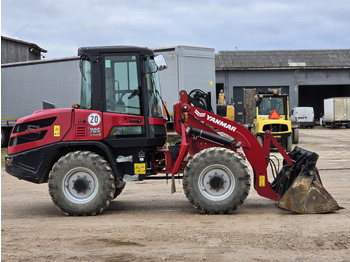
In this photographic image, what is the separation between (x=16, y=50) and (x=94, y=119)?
33169mm

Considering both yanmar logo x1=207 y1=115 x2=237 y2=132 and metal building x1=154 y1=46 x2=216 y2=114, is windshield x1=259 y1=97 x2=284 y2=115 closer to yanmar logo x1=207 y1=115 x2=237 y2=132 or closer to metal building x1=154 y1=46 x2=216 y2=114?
metal building x1=154 y1=46 x2=216 y2=114

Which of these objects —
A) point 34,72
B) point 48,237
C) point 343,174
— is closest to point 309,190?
point 48,237

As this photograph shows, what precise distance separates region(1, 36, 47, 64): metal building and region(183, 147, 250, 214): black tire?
31.5 meters

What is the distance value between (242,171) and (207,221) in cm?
99

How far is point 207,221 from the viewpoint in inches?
294

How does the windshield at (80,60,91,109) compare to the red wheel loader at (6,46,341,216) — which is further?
the windshield at (80,60,91,109)

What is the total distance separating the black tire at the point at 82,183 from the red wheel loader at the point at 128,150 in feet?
0.05

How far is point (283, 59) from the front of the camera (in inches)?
1769

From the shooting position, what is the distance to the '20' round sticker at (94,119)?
803 centimetres

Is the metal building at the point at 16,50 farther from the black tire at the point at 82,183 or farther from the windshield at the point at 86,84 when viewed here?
the black tire at the point at 82,183

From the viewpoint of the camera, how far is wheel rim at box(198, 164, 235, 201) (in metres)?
7.92

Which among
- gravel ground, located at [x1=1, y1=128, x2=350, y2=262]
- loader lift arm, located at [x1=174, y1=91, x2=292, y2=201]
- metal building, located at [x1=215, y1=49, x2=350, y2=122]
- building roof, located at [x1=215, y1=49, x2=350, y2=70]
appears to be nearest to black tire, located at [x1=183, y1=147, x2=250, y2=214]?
gravel ground, located at [x1=1, y1=128, x2=350, y2=262]

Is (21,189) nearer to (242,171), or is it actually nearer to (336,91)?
(242,171)

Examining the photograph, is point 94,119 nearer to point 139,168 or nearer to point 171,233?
point 139,168
